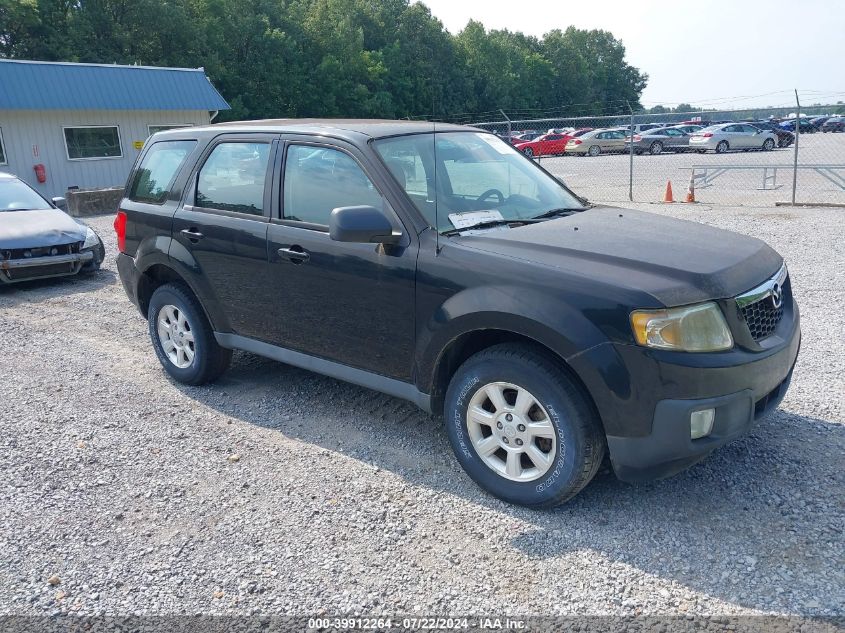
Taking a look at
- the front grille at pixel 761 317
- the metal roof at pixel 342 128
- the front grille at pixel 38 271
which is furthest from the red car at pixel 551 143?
the front grille at pixel 761 317

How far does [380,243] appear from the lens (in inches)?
153

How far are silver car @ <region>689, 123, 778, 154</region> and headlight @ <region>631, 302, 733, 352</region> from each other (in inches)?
1328

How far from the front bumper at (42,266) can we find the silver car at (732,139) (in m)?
30.9

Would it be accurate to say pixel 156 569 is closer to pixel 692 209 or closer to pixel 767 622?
pixel 767 622

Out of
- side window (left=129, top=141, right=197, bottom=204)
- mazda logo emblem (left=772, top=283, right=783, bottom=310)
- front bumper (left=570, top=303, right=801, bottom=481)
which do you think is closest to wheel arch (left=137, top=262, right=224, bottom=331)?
side window (left=129, top=141, right=197, bottom=204)

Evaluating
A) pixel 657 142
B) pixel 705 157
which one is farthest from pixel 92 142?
pixel 657 142

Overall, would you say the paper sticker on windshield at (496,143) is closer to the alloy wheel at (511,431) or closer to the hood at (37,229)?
the alloy wheel at (511,431)

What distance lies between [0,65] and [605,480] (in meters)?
20.2

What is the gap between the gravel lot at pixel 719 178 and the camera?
1650 cm

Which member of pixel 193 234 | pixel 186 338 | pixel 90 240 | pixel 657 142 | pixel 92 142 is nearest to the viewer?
pixel 193 234

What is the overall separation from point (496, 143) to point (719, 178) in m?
20.0

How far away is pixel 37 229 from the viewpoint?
9.20 m

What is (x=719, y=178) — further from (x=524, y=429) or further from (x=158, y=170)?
(x=524, y=429)

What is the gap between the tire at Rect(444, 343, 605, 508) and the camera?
3312 millimetres
